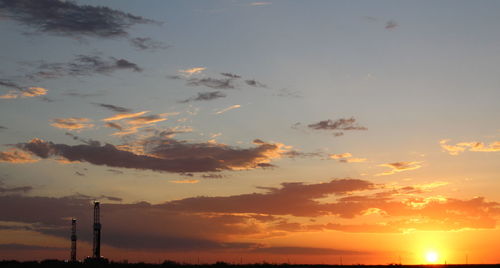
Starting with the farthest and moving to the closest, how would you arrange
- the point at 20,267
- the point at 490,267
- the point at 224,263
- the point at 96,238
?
1. the point at 96,238
2. the point at 224,263
3. the point at 490,267
4. the point at 20,267

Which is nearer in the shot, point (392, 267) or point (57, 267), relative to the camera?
point (57, 267)

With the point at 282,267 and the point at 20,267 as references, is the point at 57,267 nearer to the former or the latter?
the point at 20,267

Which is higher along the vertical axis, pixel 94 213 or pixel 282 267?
pixel 94 213

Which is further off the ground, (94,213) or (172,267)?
(94,213)

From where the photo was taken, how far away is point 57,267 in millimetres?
128875

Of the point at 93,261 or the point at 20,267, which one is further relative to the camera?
the point at 93,261

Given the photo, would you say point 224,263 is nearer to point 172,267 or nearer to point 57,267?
point 172,267

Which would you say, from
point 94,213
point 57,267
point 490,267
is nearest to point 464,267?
point 490,267

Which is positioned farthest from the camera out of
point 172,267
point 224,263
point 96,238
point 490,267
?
point 96,238

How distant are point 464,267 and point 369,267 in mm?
26463

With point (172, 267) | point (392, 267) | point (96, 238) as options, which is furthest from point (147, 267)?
point (392, 267)

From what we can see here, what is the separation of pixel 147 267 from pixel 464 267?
7181cm

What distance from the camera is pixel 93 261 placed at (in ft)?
554

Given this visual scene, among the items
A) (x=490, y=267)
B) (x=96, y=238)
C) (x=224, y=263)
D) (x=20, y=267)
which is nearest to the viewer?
(x=20, y=267)
